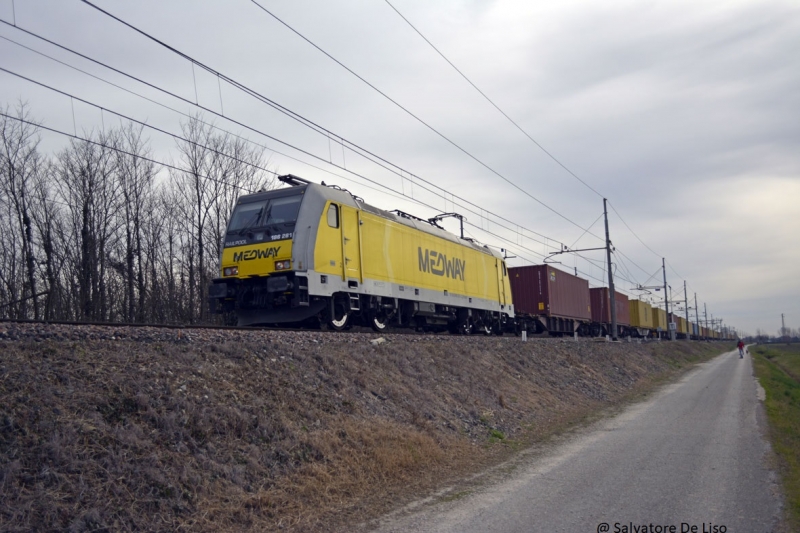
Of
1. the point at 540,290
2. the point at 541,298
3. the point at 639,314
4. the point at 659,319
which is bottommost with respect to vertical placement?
the point at 659,319

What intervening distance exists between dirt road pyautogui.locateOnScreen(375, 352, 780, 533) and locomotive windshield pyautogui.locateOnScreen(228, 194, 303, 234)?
7417 millimetres

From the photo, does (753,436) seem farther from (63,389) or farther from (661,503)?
(63,389)

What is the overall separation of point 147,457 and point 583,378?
16007 mm

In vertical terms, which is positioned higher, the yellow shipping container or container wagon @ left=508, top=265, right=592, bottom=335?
container wagon @ left=508, top=265, right=592, bottom=335

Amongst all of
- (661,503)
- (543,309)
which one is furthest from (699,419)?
(543,309)

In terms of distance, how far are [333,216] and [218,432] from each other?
26.5 ft

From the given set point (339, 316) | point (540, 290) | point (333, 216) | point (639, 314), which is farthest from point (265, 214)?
point (639, 314)

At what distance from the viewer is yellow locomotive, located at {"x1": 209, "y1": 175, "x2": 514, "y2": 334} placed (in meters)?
13.3

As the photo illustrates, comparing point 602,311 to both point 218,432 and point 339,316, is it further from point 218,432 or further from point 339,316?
point 218,432

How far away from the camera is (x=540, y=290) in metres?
31.6

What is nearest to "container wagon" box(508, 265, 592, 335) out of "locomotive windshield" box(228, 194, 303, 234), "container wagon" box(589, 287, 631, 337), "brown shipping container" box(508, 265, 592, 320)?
"brown shipping container" box(508, 265, 592, 320)

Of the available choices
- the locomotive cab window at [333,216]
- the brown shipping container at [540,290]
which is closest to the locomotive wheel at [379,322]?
the locomotive cab window at [333,216]

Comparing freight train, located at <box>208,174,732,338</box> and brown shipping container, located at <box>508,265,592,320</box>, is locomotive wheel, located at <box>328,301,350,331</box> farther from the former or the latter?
brown shipping container, located at <box>508,265,592,320</box>

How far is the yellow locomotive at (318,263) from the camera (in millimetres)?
13305
